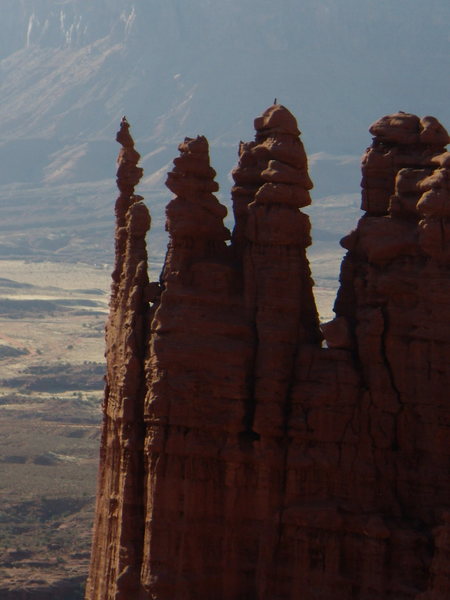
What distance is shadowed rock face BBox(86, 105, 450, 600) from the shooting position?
A: 22.0 metres

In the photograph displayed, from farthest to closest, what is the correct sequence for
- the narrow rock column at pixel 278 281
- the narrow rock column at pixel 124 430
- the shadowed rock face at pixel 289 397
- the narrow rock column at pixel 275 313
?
the narrow rock column at pixel 124 430 → the narrow rock column at pixel 278 281 → the narrow rock column at pixel 275 313 → the shadowed rock face at pixel 289 397

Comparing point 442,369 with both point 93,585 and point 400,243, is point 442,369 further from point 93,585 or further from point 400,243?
point 93,585

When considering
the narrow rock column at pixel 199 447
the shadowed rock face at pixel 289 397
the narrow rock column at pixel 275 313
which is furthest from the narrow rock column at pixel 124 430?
the narrow rock column at pixel 275 313

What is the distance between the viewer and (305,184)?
75.2ft

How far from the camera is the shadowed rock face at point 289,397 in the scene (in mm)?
22016

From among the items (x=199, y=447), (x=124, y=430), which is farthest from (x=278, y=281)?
(x=124, y=430)

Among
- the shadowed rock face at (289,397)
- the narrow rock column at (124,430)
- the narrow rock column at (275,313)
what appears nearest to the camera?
the shadowed rock face at (289,397)

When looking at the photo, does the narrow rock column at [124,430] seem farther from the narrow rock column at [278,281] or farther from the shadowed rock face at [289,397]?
the narrow rock column at [278,281]

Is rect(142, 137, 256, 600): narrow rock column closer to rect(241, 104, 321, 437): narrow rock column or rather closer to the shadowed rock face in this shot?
the shadowed rock face

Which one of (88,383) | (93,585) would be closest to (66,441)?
(88,383)

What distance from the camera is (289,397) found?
74.0 feet

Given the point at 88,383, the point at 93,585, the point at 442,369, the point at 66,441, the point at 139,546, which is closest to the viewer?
the point at 442,369

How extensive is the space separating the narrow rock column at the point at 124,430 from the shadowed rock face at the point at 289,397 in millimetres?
39

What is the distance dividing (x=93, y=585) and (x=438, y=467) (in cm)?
547
